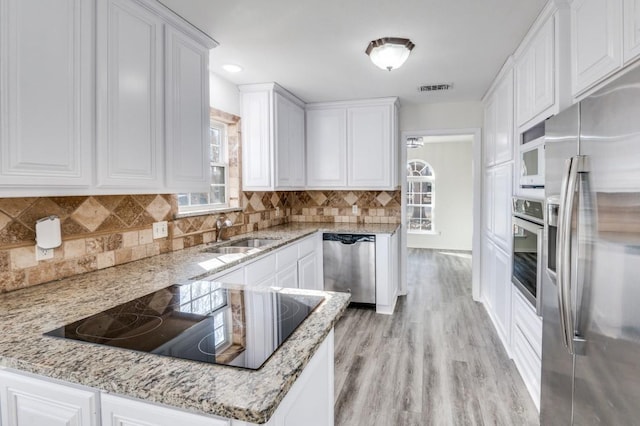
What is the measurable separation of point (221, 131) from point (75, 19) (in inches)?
79.4

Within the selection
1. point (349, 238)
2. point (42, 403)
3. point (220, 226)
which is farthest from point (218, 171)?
point (42, 403)

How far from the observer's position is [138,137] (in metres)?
1.84

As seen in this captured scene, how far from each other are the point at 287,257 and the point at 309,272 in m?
0.64

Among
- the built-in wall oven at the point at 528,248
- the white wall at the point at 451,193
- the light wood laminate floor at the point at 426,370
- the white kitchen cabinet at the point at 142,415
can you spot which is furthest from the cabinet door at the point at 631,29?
the white wall at the point at 451,193

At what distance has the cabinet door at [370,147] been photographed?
4.09m

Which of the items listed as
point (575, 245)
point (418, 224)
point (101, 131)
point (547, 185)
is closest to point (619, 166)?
point (575, 245)

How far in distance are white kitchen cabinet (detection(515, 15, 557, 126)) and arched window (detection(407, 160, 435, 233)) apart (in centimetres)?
525

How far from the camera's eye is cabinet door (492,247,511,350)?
285 cm

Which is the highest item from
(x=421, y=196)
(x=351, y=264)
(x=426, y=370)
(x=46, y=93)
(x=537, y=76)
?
(x=537, y=76)

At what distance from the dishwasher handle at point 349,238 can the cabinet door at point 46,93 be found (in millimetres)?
2702

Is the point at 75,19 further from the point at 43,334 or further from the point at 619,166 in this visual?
the point at 619,166

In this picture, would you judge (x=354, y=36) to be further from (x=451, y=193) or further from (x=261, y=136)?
(x=451, y=193)

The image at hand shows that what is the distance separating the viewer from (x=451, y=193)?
7.70 m

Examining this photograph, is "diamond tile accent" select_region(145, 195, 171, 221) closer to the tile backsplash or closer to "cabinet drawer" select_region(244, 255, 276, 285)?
the tile backsplash
